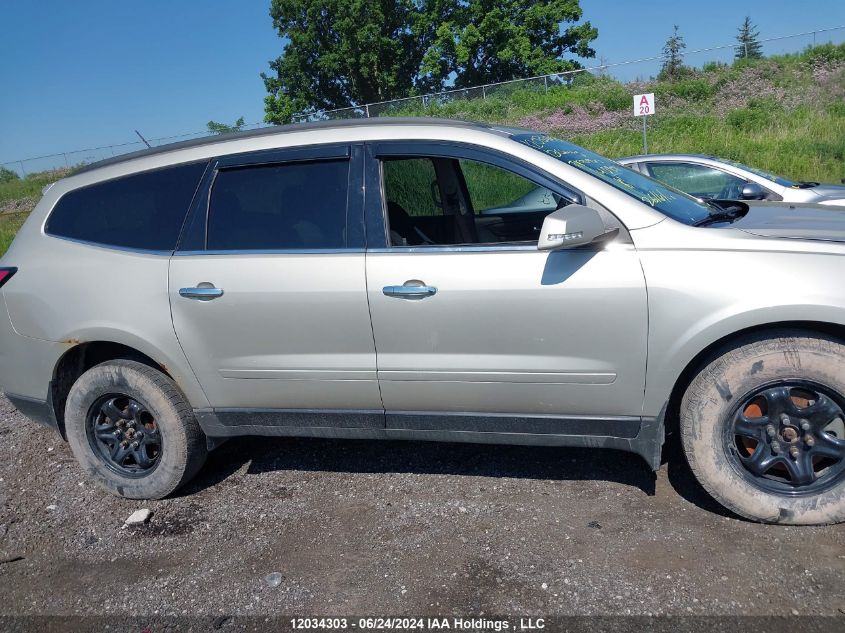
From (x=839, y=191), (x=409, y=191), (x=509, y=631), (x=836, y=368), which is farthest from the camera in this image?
(x=839, y=191)

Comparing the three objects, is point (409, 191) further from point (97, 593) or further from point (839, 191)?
point (839, 191)

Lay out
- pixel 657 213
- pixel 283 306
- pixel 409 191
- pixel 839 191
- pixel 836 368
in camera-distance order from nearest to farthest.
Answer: pixel 836 368 < pixel 657 213 < pixel 283 306 < pixel 409 191 < pixel 839 191

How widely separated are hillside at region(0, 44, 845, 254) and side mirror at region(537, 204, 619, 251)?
13.5 m

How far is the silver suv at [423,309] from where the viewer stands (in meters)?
2.86

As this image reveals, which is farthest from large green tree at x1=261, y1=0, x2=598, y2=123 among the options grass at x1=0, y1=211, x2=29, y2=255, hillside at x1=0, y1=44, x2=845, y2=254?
grass at x1=0, y1=211, x2=29, y2=255

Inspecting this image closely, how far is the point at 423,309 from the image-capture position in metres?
3.10

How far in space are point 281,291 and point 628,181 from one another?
1832 mm

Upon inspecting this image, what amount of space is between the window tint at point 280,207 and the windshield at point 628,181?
3.12 ft

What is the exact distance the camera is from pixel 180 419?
12.0 ft

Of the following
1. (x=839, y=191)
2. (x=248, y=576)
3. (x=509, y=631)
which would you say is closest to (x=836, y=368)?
(x=509, y=631)

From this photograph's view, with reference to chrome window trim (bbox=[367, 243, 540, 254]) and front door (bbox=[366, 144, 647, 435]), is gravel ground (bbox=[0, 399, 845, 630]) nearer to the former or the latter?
front door (bbox=[366, 144, 647, 435])

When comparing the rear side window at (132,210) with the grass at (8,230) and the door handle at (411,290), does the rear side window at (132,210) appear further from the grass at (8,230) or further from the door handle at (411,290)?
Answer: the grass at (8,230)

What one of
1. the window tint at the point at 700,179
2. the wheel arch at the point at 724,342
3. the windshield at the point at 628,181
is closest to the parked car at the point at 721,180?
the window tint at the point at 700,179

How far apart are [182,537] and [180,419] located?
61 cm
